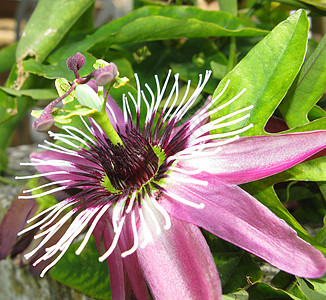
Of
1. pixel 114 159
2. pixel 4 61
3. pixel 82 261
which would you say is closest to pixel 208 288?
pixel 114 159

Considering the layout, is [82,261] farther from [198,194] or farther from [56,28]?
[56,28]

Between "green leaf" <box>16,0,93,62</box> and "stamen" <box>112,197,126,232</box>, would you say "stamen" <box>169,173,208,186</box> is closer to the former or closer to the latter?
"stamen" <box>112,197,126,232</box>

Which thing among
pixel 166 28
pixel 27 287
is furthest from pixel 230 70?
pixel 27 287

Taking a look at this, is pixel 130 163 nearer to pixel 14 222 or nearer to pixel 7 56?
pixel 14 222

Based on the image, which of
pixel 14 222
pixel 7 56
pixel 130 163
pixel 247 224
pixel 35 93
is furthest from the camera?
pixel 7 56

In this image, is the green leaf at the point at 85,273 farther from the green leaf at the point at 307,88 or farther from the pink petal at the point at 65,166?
the green leaf at the point at 307,88

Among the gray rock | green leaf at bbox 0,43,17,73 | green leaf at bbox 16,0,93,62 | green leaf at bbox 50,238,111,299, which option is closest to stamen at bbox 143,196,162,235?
green leaf at bbox 50,238,111,299
